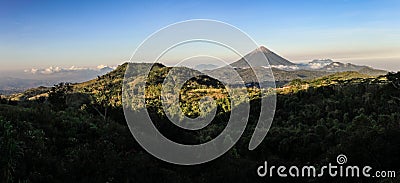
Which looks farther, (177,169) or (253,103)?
(253,103)

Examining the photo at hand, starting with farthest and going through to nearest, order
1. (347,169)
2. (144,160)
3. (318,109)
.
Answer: (318,109), (347,169), (144,160)

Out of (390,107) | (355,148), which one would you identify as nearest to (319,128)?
(390,107)

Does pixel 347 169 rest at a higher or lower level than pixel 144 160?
lower

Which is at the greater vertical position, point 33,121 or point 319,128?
point 33,121

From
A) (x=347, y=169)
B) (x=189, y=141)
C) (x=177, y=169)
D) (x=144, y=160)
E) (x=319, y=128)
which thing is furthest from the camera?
(x=319, y=128)

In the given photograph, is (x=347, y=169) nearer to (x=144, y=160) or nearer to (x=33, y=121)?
(x=144, y=160)

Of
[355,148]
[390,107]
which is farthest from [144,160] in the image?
[390,107]

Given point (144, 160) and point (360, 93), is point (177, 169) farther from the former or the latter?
point (360, 93)

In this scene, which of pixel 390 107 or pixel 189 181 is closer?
pixel 189 181

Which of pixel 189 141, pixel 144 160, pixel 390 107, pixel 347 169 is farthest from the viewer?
pixel 390 107
